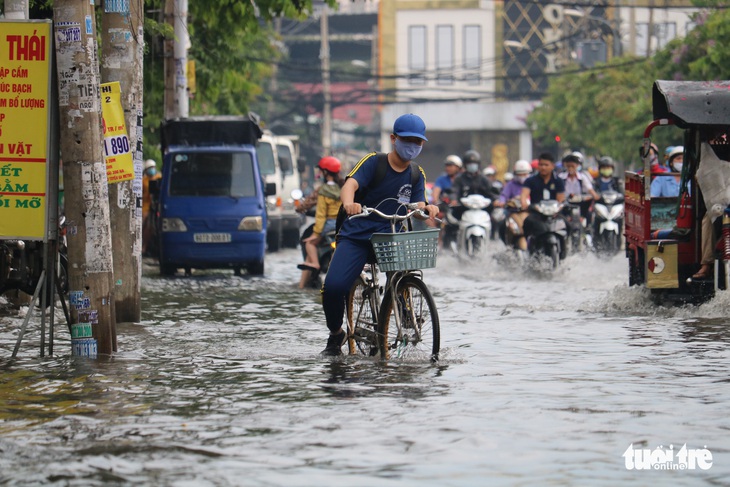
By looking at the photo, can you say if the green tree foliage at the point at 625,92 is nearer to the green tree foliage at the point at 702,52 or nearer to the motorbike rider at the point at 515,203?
the green tree foliage at the point at 702,52

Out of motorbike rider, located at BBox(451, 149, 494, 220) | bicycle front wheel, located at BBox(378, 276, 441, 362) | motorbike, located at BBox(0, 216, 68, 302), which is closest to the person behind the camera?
bicycle front wheel, located at BBox(378, 276, 441, 362)

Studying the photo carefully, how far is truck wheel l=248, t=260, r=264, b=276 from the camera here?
2144cm

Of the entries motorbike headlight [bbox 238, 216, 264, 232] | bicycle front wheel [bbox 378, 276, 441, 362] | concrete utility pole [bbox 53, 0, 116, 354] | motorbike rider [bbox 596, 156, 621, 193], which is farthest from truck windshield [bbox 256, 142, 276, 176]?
bicycle front wheel [bbox 378, 276, 441, 362]

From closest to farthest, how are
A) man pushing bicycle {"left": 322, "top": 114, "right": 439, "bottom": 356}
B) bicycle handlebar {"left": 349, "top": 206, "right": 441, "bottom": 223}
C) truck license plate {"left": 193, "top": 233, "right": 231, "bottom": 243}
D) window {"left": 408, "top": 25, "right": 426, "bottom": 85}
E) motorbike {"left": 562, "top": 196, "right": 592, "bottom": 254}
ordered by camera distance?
bicycle handlebar {"left": 349, "top": 206, "right": 441, "bottom": 223} → man pushing bicycle {"left": 322, "top": 114, "right": 439, "bottom": 356} → truck license plate {"left": 193, "top": 233, "right": 231, "bottom": 243} → motorbike {"left": 562, "top": 196, "right": 592, "bottom": 254} → window {"left": 408, "top": 25, "right": 426, "bottom": 85}

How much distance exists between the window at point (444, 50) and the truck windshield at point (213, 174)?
170 ft

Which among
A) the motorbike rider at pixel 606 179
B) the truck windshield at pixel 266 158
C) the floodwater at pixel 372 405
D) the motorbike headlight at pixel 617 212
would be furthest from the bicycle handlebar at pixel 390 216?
the truck windshield at pixel 266 158

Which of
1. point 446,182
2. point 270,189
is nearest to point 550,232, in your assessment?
point 270,189

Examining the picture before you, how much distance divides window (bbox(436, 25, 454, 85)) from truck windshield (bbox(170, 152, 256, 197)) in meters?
51.9

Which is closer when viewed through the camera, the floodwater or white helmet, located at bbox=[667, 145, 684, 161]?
the floodwater

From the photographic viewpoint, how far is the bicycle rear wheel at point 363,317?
10.3m

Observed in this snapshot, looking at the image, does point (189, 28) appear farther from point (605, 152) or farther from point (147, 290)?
point (605, 152)

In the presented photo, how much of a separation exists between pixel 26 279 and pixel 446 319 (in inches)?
154

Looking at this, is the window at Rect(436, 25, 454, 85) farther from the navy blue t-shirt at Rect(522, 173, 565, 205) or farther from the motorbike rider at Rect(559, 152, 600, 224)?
the navy blue t-shirt at Rect(522, 173, 565, 205)

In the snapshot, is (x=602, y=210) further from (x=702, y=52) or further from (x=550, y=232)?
(x=702, y=52)
